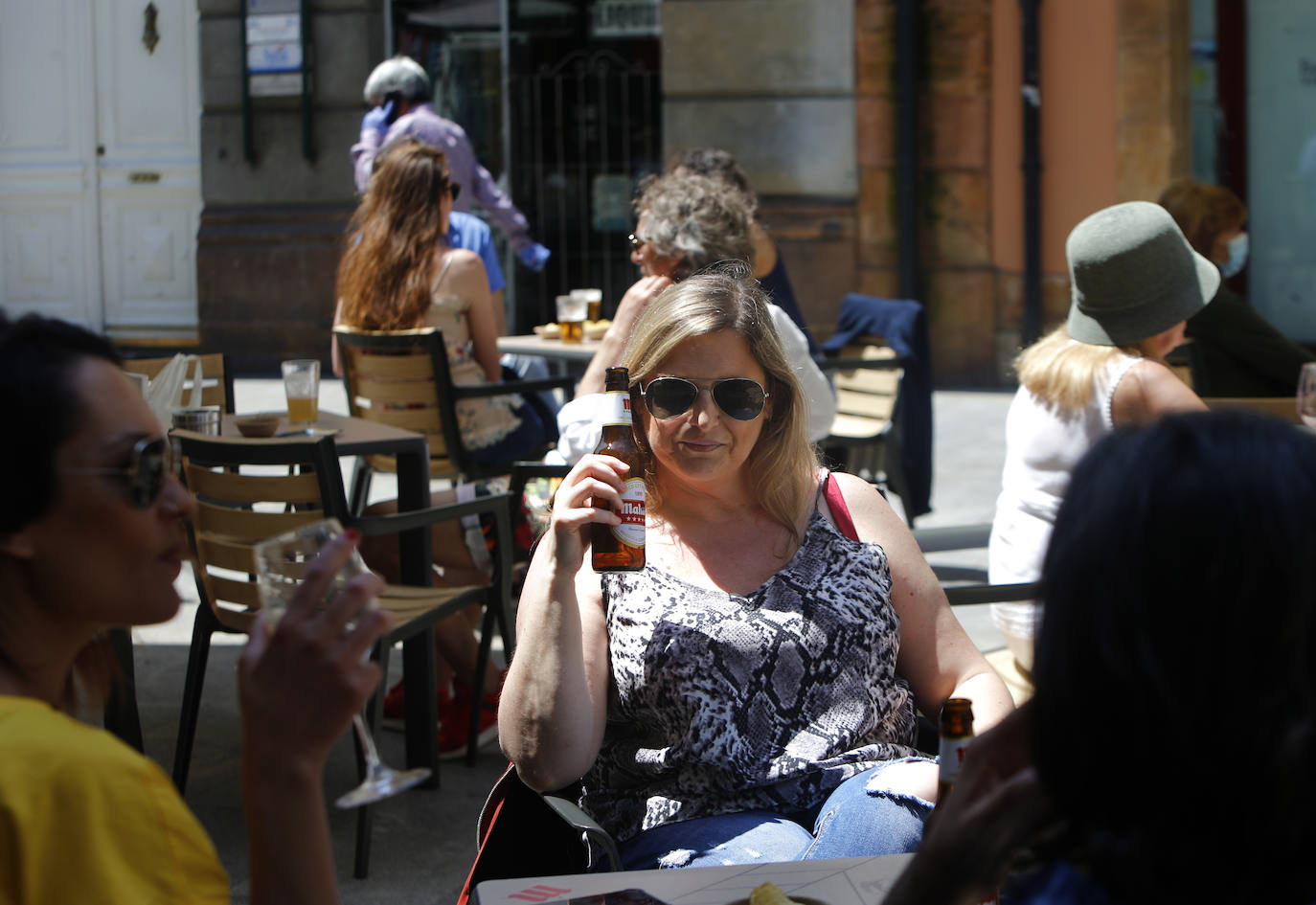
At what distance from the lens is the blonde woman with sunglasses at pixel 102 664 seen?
123 cm

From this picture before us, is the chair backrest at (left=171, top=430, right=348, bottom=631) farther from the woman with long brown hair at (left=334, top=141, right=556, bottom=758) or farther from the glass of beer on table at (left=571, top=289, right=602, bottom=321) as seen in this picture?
the glass of beer on table at (left=571, top=289, right=602, bottom=321)

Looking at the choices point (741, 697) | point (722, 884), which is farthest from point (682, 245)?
point (722, 884)

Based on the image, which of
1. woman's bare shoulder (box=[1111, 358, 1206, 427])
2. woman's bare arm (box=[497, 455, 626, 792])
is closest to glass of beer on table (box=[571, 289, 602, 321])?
woman's bare shoulder (box=[1111, 358, 1206, 427])

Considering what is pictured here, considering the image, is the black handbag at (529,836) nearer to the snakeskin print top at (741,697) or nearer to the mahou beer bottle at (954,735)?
the snakeskin print top at (741,697)

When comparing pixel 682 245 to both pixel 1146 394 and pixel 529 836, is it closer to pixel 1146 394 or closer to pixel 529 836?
pixel 1146 394

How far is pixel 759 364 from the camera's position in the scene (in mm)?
2711

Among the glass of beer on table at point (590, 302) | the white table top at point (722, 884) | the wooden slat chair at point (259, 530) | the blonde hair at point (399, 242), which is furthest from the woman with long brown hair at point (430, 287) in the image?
the white table top at point (722, 884)

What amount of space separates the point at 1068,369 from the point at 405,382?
2.87 m

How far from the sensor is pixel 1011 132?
392 inches

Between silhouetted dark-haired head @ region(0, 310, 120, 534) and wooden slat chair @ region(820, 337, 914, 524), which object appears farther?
wooden slat chair @ region(820, 337, 914, 524)

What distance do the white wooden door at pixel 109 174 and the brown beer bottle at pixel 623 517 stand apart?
9242 mm

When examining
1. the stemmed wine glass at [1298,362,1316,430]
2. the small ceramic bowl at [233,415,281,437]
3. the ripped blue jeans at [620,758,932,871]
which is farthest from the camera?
the small ceramic bowl at [233,415,281,437]

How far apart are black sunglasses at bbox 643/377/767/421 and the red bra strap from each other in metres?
0.20

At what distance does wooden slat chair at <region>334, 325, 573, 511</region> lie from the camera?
17.9ft
